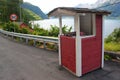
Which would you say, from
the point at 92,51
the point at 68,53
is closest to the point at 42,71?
the point at 68,53

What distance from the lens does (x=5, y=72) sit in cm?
732

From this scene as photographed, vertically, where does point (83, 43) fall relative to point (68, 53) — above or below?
above

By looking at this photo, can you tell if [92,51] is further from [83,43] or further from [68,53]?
[68,53]

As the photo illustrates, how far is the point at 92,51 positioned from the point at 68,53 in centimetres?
100

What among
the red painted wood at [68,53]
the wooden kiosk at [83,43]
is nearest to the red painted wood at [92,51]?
the wooden kiosk at [83,43]

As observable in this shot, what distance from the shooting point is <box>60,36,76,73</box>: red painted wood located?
22.3 ft

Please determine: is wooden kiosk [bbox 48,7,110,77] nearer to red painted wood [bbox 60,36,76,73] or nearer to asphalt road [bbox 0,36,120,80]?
red painted wood [bbox 60,36,76,73]

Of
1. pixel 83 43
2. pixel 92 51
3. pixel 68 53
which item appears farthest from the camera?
pixel 68 53

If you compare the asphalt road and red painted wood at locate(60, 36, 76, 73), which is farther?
red painted wood at locate(60, 36, 76, 73)

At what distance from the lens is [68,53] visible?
7.18 meters

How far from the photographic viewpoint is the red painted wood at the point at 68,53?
6.80 m

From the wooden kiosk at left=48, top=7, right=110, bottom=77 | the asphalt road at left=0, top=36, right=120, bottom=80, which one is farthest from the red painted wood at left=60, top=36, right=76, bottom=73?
the asphalt road at left=0, top=36, right=120, bottom=80

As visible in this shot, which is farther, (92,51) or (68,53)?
(68,53)

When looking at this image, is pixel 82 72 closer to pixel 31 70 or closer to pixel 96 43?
pixel 96 43
